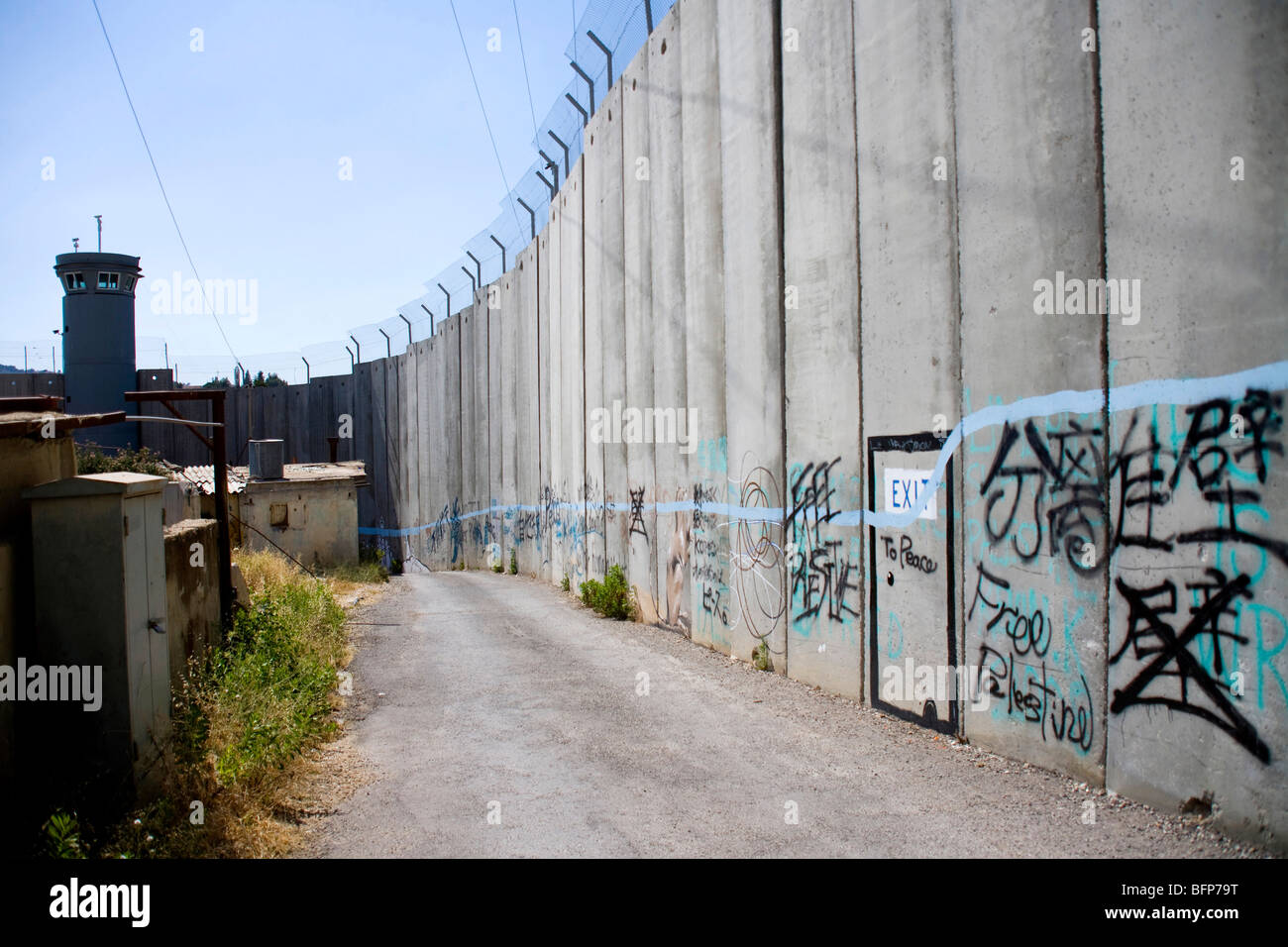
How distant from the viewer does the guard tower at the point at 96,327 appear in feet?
94.2

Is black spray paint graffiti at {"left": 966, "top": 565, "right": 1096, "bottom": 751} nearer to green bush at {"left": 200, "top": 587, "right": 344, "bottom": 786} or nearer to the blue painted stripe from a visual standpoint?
the blue painted stripe

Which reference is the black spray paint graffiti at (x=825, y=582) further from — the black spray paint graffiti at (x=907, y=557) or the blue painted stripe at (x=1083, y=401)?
the black spray paint graffiti at (x=907, y=557)

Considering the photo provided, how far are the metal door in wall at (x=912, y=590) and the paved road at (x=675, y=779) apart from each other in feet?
0.77

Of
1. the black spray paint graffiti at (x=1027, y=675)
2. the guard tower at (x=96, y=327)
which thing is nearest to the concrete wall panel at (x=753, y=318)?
the black spray paint graffiti at (x=1027, y=675)

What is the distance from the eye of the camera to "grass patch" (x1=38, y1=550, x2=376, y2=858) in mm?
4285

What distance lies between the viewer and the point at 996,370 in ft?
17.7

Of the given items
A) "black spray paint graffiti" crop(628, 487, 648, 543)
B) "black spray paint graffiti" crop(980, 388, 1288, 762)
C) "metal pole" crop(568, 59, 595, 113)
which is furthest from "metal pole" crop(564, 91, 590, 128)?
"black spray paint graffiti" crop(980, 388, 1288, 762)

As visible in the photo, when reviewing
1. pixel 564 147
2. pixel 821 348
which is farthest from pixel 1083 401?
pixel 564 147

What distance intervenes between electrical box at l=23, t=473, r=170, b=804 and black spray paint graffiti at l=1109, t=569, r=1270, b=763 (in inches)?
207
